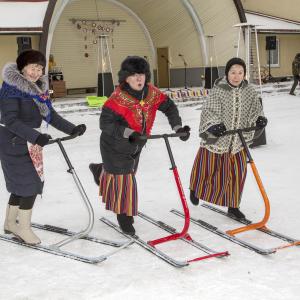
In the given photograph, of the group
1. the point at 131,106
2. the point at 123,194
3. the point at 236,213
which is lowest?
the point at 236,213

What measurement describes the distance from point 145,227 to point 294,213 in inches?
59.6

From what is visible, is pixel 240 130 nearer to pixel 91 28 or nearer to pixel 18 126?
pixel 18 126

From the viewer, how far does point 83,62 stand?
22.9 m

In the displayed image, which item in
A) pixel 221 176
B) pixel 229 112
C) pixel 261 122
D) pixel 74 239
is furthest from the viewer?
pixel 221 176

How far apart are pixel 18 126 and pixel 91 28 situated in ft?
65.6

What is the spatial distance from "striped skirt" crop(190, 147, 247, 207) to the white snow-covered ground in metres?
0.24

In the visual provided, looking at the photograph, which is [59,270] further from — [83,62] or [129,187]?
[83,62]

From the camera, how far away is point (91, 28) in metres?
23.0

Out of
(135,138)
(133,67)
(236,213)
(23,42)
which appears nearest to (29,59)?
(133,67)

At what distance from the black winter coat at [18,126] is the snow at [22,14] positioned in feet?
47.2

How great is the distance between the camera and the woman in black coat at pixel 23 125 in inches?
154

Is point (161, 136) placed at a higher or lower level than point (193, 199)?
higher

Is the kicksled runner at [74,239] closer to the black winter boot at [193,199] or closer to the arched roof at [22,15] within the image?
the black winter boot at [193,199]

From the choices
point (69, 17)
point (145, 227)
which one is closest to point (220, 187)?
point (145, 227)
